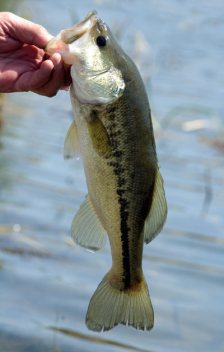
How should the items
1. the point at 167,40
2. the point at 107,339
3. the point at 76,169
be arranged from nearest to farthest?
the point at 107,339 < the point at 76,169 < the point at 167,40

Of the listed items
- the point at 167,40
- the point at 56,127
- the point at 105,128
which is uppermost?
the point at 105,128

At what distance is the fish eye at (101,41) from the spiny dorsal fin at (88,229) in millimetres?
654

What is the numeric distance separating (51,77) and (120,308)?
983 millimetres

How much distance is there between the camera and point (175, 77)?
560 inches

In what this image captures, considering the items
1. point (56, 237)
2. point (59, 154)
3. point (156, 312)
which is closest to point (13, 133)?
point (59, 154)

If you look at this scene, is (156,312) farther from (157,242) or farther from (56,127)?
(56,127)

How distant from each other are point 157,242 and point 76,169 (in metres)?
1.80

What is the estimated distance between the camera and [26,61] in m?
4.70

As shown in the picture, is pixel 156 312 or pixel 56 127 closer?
pixel 156 312

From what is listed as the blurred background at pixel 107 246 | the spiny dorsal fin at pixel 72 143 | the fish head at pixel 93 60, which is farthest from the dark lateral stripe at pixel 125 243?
the blurred background at pixel 107 246

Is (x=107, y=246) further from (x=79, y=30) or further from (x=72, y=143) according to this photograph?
(x=79, y=30)

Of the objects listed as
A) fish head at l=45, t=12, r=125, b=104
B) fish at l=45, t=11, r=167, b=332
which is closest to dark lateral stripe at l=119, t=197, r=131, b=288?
fish at l=45, t=11, r=167, b=332

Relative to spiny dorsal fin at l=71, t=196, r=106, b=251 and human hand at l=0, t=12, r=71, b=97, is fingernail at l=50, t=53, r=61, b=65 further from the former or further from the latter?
spiny dorsal fin at l=71, t=196, r=106, b=251

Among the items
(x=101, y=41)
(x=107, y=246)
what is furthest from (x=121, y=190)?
(x=107, y=246)
